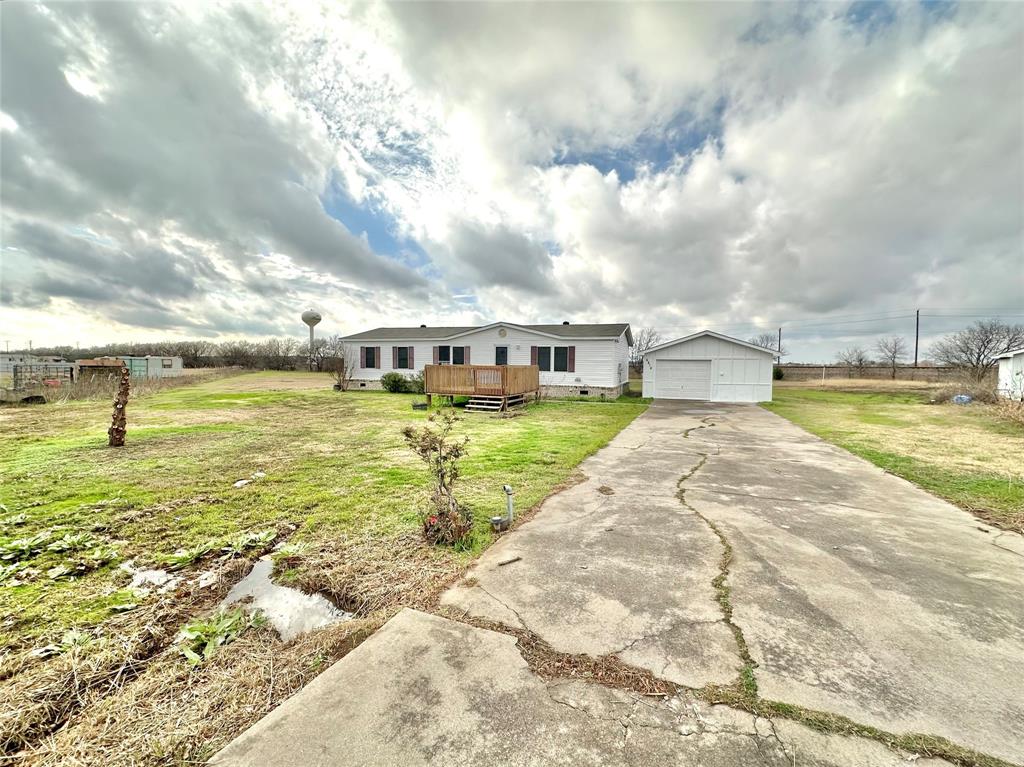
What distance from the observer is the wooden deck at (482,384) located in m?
14.0

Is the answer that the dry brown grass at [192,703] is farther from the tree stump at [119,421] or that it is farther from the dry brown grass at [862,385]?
the dry brown grass at [862,385]

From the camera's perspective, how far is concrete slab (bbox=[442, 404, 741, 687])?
2.26m

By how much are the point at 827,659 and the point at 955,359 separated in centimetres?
4561

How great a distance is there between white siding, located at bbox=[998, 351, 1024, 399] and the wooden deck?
19717mm

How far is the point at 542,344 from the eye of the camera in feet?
64.5

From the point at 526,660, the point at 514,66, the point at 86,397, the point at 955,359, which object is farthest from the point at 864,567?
the point at 955,359

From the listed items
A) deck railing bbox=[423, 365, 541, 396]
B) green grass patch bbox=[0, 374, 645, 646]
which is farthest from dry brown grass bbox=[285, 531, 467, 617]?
deck railing bbox=[423, 365, 541, 396]

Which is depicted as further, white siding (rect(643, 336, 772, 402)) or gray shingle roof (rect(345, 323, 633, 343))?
→ gray shingle roof (rect(345, 323, 633, 343))

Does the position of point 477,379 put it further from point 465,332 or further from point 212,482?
point 212,482

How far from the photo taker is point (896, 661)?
2180 mm

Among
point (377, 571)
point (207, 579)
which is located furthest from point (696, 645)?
point (207, 579)

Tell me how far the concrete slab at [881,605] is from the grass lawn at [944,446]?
1.79ft

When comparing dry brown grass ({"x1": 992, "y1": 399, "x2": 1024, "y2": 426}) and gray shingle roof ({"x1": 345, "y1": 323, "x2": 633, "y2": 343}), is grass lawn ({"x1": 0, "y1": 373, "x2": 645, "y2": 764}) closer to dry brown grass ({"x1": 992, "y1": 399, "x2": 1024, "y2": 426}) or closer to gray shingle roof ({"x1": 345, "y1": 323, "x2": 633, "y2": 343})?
gray shingle roof ({"x1": 345, "y1": 323, "x2": 633, "y2": 343})

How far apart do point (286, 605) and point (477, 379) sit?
460 inches
